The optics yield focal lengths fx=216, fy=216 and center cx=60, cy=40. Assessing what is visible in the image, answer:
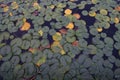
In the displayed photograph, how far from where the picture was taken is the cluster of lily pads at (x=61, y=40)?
3.51 feet

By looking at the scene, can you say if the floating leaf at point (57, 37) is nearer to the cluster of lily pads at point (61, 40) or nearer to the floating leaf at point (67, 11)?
the cluster of lily pads at point (61, 40)

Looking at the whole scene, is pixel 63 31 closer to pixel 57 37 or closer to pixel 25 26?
Answer: pixel 57 37

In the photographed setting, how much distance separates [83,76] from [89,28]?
0.92ft

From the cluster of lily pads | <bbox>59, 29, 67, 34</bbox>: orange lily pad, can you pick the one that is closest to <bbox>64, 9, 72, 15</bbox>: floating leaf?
the cluster of lily pads

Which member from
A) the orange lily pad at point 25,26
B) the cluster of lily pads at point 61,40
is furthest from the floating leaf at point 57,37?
the orange lily pad at point 25,26

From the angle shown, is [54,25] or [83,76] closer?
[83,76]

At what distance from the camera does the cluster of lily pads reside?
3.51ft

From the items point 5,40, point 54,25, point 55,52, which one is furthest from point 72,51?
point 5,40

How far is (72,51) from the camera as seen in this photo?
1.11 metres

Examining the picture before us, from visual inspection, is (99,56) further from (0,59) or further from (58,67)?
(0,59)

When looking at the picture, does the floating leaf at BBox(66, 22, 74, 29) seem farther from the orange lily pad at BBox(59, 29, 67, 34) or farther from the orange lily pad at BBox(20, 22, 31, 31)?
the orange lily pad at BBox(20, 22, 31, 31)

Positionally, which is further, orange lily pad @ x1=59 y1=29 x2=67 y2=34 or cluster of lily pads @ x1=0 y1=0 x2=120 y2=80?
orange lily pad @ x1=59 y1=29 x2=67 y2=34

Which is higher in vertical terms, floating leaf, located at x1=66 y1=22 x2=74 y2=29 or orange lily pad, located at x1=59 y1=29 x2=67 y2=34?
floating leaf, located at x1=66 y1=22 x2=74 y2=29

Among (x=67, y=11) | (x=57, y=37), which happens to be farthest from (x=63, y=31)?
(x=67, y=11)
